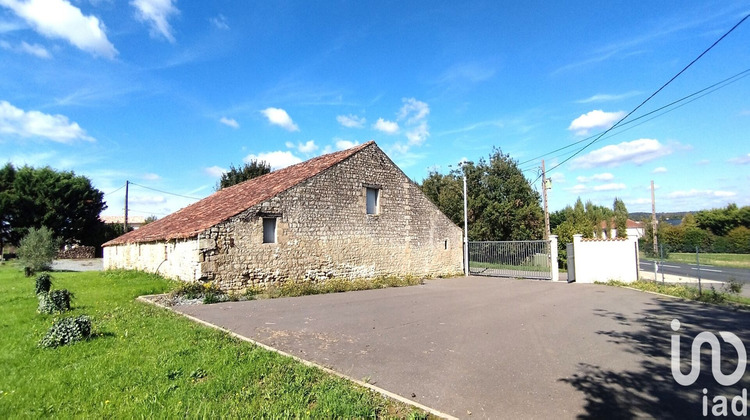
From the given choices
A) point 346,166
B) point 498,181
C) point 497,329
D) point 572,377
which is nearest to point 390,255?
point 346,166

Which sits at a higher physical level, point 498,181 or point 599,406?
point 498,181

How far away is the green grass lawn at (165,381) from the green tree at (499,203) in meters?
28.2

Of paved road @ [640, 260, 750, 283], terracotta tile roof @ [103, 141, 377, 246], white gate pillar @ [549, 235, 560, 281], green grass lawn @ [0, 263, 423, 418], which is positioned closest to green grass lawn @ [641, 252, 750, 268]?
paved road @ [640, 260, 750, 283]

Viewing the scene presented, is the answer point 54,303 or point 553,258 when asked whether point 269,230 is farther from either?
point 553,258

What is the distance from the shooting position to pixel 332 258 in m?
16.8

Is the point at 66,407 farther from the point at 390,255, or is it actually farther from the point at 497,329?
the point at 390,255

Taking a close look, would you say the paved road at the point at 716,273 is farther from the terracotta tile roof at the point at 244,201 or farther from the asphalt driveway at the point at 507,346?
the terracotta tile roof at the point at 244,201

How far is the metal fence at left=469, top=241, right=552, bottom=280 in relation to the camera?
20.6 m

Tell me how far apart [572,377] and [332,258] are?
12519 millimetres

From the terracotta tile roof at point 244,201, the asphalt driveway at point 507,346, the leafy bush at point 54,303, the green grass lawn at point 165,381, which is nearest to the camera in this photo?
the green grass lawn at point 165,381

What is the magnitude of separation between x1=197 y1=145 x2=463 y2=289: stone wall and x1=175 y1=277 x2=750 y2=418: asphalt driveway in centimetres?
226

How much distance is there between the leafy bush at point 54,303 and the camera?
9070 mm

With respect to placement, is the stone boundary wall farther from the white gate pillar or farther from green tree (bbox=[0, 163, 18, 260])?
the white gate pillar

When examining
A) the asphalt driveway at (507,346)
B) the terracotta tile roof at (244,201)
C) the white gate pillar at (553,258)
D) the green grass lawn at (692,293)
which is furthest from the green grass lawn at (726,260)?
the terracotta tile roof at (244,201)
